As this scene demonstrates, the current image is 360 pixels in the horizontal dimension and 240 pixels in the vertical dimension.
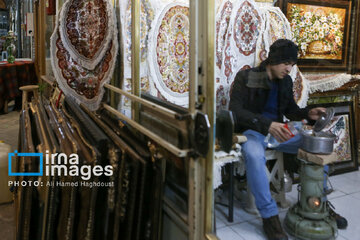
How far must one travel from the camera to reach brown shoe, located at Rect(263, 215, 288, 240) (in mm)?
1807

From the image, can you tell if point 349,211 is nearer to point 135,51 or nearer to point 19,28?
point 135,51

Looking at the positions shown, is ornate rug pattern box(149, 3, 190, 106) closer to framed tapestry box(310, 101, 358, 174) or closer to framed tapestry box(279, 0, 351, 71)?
framed tapestry box(279, 0, 351, 71)

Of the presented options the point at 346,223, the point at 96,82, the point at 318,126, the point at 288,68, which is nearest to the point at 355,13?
the point at 288,68

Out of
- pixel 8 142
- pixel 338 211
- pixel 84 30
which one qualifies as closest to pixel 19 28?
pixel 8 142

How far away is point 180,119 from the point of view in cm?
125

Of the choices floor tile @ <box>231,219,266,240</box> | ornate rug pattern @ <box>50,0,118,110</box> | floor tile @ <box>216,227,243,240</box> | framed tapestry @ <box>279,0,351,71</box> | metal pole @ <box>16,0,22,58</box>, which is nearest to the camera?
floor tile @ <box>216,227,243,240</box>

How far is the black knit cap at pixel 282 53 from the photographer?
6.26 ft

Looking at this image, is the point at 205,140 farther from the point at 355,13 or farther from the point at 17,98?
the point at 17,98

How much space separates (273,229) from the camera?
1.84 metres

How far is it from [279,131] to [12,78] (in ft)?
19.1

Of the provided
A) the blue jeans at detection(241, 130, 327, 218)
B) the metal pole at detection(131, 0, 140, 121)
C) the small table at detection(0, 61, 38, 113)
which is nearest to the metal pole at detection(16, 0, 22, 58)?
the small table at detection(0, 61, 38, 113)

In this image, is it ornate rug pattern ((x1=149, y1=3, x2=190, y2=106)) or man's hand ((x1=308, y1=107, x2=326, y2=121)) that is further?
man's hand ((x1=308, y1=107, x2=326, y2=121))

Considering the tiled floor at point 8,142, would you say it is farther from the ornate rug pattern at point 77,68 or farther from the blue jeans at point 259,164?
the blue jeans at point 259,164

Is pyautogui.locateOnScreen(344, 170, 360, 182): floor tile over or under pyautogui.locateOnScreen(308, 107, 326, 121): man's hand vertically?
under
